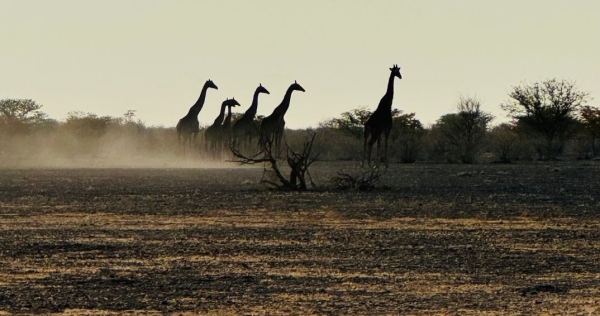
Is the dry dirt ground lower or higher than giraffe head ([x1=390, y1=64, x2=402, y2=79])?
lower

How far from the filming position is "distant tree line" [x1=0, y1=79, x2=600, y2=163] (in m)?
59.6

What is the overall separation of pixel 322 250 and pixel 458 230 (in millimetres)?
3223

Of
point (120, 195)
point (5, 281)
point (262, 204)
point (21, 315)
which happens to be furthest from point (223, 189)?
point (21, 315)

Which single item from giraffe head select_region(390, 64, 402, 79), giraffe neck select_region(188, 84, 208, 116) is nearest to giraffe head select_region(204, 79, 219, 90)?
giraffe neck select_region(188, 84, 208, 116)

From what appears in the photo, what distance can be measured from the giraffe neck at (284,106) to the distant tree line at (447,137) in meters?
6.94

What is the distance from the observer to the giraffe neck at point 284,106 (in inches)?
1812

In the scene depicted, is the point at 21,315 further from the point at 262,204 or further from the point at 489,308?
the point at 262,204

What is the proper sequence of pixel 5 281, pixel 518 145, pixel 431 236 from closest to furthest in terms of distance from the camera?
pixel 5 281 → pixel 431 236 → pixel 518 145

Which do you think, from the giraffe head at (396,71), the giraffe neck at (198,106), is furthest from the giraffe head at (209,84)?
the giraffe head at (396,71)

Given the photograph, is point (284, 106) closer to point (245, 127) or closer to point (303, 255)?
point (245, 127)

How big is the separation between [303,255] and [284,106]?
32.2 meters

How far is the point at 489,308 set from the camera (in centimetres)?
1017

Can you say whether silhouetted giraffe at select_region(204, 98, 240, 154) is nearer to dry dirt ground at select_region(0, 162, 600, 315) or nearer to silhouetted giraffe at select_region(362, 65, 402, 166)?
silhouetted giraffe at select_region(362, 65, 402, 166)

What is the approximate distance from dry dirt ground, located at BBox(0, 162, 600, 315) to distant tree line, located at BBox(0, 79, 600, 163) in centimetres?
3151
